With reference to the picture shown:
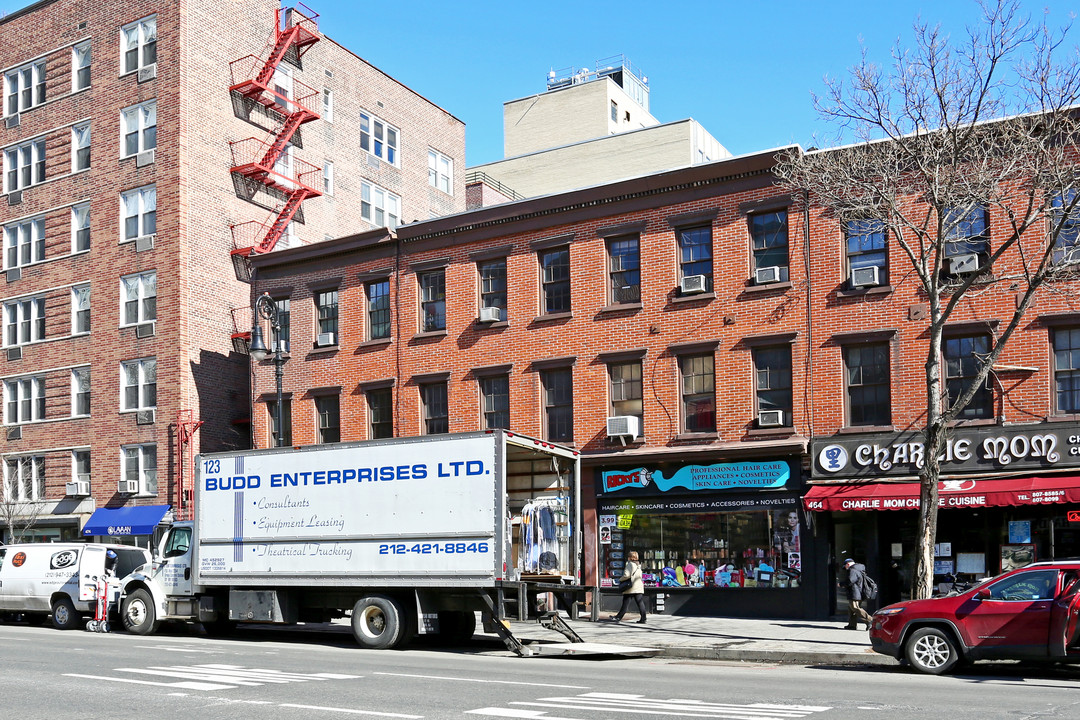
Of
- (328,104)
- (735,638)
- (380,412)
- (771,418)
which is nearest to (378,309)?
(380,412)

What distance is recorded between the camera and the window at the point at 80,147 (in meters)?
39.1

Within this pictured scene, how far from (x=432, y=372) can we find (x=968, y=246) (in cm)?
1377

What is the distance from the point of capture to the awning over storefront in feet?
69.9

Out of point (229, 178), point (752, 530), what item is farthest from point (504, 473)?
point (229, 178)

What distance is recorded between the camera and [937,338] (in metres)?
18.8

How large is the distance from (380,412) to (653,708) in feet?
67.4

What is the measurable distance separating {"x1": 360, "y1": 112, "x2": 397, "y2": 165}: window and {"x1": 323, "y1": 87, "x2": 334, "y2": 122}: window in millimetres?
1924

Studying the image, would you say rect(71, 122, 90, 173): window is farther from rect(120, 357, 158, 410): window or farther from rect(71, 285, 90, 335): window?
rect(120, 357, 158, 410): window

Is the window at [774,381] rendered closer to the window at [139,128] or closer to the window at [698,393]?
the window at [698,393]

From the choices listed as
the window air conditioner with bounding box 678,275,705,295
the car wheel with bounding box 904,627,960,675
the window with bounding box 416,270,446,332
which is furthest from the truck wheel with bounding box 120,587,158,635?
the car wheel with bounding box 904,627,960,675

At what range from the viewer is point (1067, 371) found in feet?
73.0

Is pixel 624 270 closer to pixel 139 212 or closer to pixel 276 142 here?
pixel 276 142

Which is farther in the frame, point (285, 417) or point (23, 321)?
point (23, 321)

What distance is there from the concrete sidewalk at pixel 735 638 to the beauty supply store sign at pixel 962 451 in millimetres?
3373
